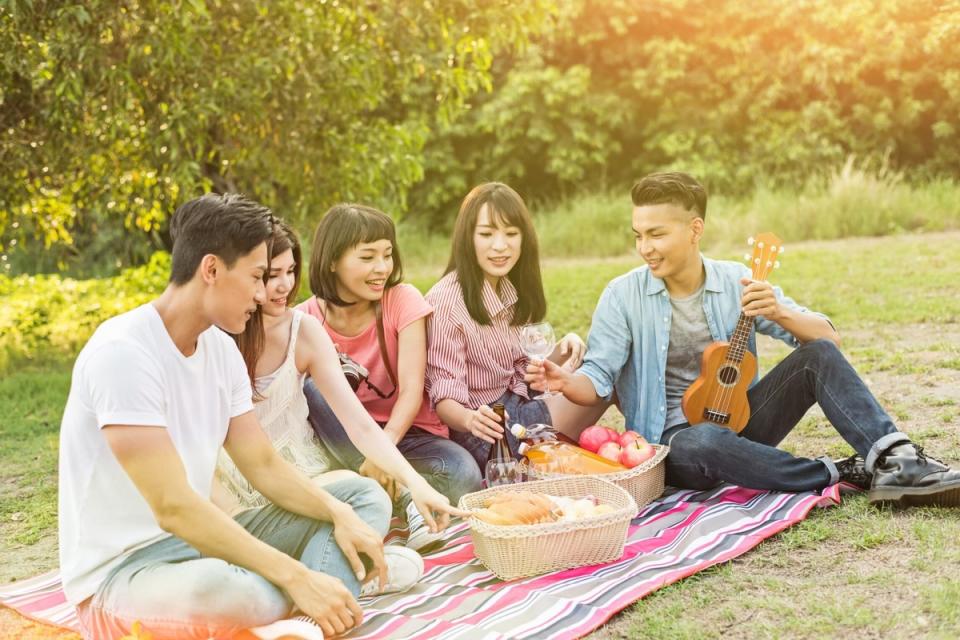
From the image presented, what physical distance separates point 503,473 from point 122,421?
2051 millimetres

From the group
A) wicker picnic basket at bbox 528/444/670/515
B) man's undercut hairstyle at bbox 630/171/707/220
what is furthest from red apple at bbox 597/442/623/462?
man's undercut hairstyle at bbox 630/171/707/220

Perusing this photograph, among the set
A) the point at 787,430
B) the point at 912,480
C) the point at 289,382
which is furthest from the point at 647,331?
the point at 289,382

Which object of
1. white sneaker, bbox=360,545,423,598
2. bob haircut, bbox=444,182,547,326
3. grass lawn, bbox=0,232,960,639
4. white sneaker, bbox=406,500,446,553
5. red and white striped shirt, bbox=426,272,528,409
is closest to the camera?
grass lawn, bbox=0,232,960,639

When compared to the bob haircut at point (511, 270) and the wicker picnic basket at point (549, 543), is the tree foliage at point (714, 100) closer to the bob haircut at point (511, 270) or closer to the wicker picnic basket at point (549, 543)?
the bob haircut at point (511, 270)

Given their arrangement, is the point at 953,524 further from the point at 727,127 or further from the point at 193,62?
the point at 727,127

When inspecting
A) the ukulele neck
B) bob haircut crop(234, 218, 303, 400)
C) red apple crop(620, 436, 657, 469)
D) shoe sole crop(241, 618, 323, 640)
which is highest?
bob haircut crop(234, 218, 303, 400)

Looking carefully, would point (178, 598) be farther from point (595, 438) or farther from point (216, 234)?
point (595, 438)

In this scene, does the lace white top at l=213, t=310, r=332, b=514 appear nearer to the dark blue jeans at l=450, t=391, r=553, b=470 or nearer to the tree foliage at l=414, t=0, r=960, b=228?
the dark blue jeans at l=450, t=391, r=553, b=470

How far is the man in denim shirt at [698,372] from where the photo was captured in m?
4.35

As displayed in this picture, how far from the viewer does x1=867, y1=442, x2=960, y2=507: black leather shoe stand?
4.12 m

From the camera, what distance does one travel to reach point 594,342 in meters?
4.98

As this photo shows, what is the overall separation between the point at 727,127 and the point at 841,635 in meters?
18.7

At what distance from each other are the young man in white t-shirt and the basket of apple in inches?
65.3

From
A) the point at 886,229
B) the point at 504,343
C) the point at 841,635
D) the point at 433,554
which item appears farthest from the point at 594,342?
the point at 886,229
